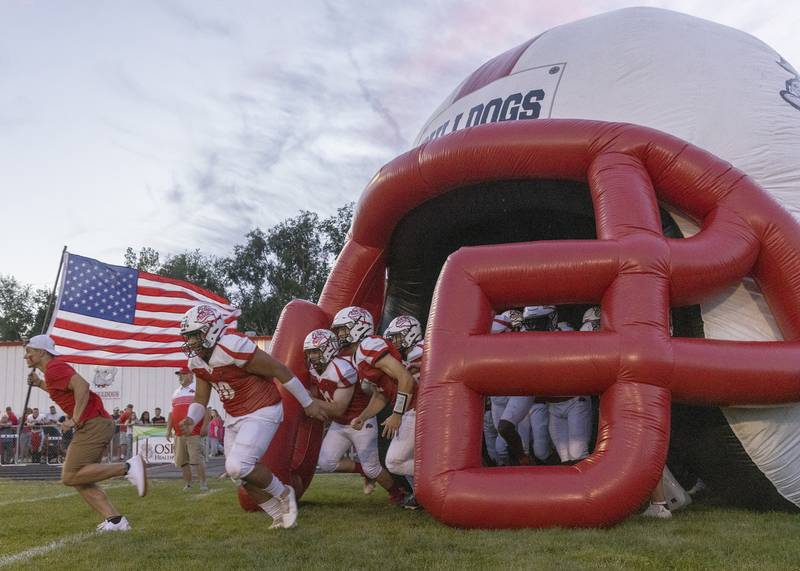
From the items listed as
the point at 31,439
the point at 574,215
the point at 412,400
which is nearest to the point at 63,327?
the point at 31,439

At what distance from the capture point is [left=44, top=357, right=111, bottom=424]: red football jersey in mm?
5457

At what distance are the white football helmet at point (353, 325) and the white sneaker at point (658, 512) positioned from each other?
2.60 m

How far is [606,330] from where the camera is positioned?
5.20m

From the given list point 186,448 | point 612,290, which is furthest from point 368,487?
point 612,290

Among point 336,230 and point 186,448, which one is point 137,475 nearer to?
point 186,448

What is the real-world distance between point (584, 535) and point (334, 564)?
157 centimetres

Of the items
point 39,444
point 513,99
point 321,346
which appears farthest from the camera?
point 39,444

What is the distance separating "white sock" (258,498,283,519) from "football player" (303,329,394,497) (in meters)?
0.87

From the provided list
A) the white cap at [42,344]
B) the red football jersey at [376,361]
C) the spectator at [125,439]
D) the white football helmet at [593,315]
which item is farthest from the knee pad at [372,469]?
the spectator at [125,439]

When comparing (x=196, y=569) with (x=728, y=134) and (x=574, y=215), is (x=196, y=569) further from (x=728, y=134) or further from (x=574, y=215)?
(x=728, y=134)

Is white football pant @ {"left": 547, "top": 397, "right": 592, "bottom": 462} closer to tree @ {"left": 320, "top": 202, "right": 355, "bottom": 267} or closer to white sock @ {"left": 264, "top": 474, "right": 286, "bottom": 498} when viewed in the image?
white sock @ {"left": 264, "top": 474, "right": 286, "bottom": 498}

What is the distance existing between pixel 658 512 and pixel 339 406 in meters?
2.60

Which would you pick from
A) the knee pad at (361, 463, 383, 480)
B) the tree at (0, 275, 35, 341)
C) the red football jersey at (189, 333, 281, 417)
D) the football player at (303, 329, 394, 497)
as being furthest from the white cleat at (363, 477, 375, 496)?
the tree at (0, 275, 35, 341)

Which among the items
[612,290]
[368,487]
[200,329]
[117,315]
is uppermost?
[117,315]
